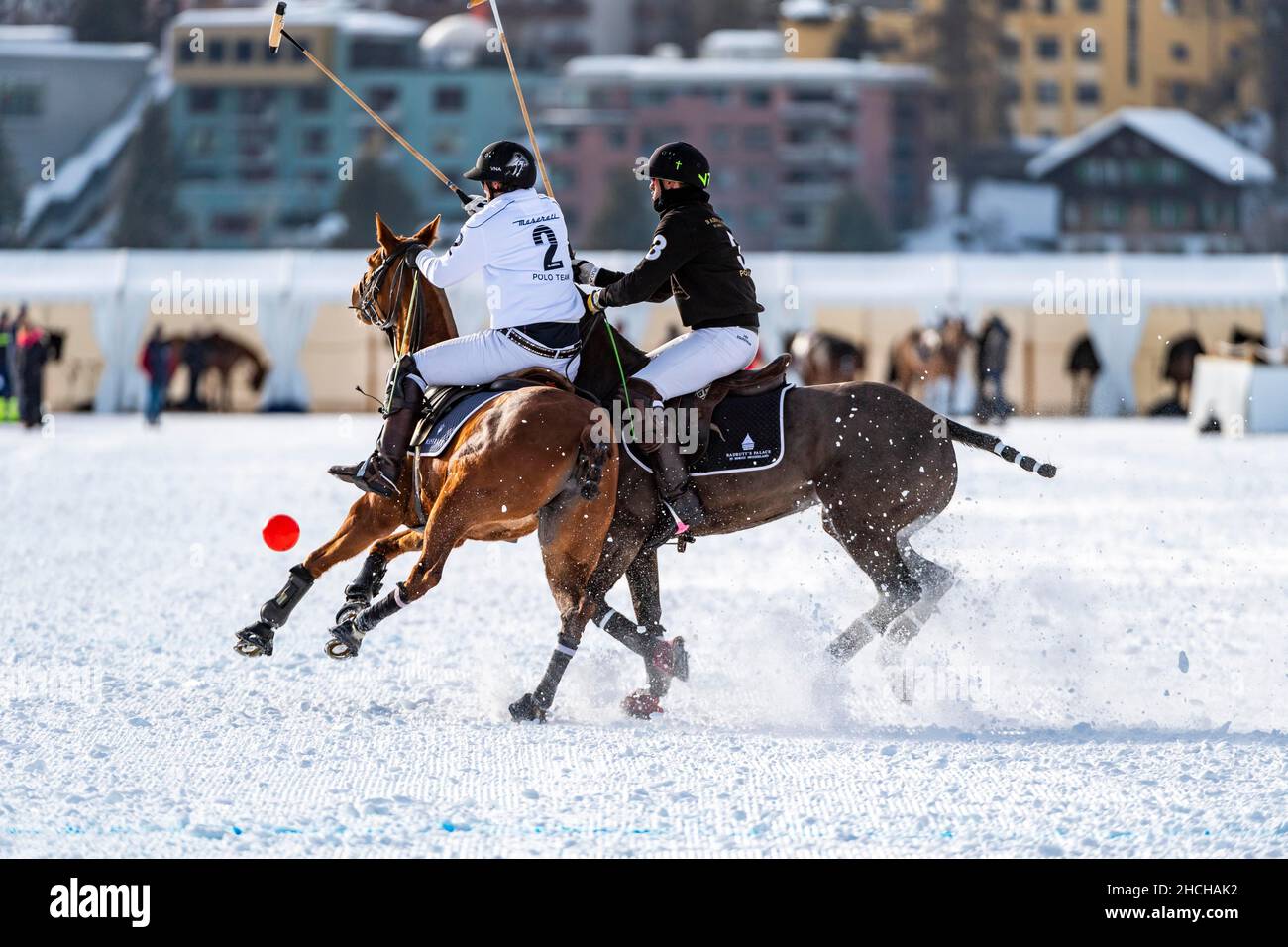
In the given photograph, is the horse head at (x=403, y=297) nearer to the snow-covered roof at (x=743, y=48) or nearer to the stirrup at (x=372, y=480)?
the stirrup at (x=372, y=480)

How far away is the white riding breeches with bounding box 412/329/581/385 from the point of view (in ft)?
23.1

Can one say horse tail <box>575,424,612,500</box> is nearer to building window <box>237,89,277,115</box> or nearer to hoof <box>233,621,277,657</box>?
hoof <box>233,621,277,657</box>

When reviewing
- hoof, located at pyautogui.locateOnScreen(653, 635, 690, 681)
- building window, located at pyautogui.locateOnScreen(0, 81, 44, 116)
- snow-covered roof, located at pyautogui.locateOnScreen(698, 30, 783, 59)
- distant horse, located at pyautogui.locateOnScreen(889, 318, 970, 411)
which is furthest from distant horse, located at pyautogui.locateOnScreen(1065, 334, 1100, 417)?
building window, located at pyautogui.locateOnScreen(0, 81, 44, 116)

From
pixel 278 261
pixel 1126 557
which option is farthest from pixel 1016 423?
pixel 1126 557

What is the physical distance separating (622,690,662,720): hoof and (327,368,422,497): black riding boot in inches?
47.1

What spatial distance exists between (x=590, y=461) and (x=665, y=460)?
0.42m

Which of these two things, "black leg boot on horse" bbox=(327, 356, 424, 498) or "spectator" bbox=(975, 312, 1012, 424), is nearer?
"black leg boot on horse" bbox=(327, 356, 424, 498)

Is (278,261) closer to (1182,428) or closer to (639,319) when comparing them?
(639,319)

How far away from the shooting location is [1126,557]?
1214 centimetres

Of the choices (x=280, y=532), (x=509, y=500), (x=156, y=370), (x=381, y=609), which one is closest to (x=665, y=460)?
(x=509, y=500)

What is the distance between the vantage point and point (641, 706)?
6.89m

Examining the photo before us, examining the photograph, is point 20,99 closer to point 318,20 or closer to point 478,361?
point 318,20
